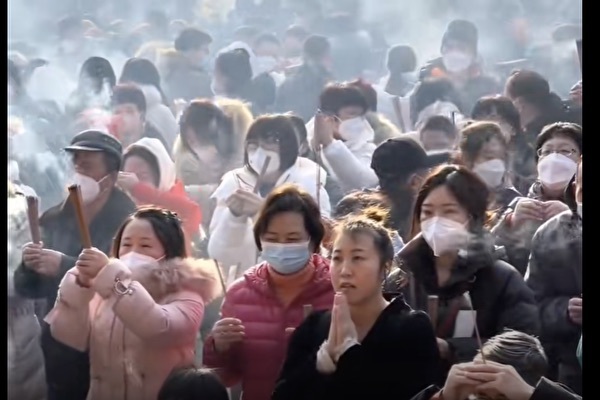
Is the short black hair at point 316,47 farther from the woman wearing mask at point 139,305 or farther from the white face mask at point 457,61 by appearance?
the woman wearing mask at point 139,305

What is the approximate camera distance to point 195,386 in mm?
4344

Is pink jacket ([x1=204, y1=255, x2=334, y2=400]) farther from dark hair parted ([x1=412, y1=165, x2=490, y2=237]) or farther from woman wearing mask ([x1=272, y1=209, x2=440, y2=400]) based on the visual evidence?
dark hair parted ([x1=412, y1=165, x2=490, y2=237])

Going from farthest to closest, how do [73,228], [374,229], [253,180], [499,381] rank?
1. [73,228]
2. [253,180]
3. [374,229]
4. [499,381]

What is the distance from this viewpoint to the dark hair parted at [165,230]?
14.4 ft

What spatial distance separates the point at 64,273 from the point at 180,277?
16.7 inches

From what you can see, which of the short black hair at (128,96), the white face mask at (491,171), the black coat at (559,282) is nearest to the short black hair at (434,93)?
the white face mask at (491,171)

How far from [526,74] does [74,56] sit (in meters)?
1.57

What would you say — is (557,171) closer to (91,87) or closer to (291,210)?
(291,210)

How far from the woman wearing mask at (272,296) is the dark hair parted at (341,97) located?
316 millimetres

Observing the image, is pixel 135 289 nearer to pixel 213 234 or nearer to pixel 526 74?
pixel 213 234

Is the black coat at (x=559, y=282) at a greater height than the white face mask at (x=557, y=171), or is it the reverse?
the white face mask at (x=557, y=171)

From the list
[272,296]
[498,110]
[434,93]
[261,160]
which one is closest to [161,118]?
[261,160]

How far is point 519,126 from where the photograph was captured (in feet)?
14.1

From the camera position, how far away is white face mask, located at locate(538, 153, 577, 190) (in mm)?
4238
